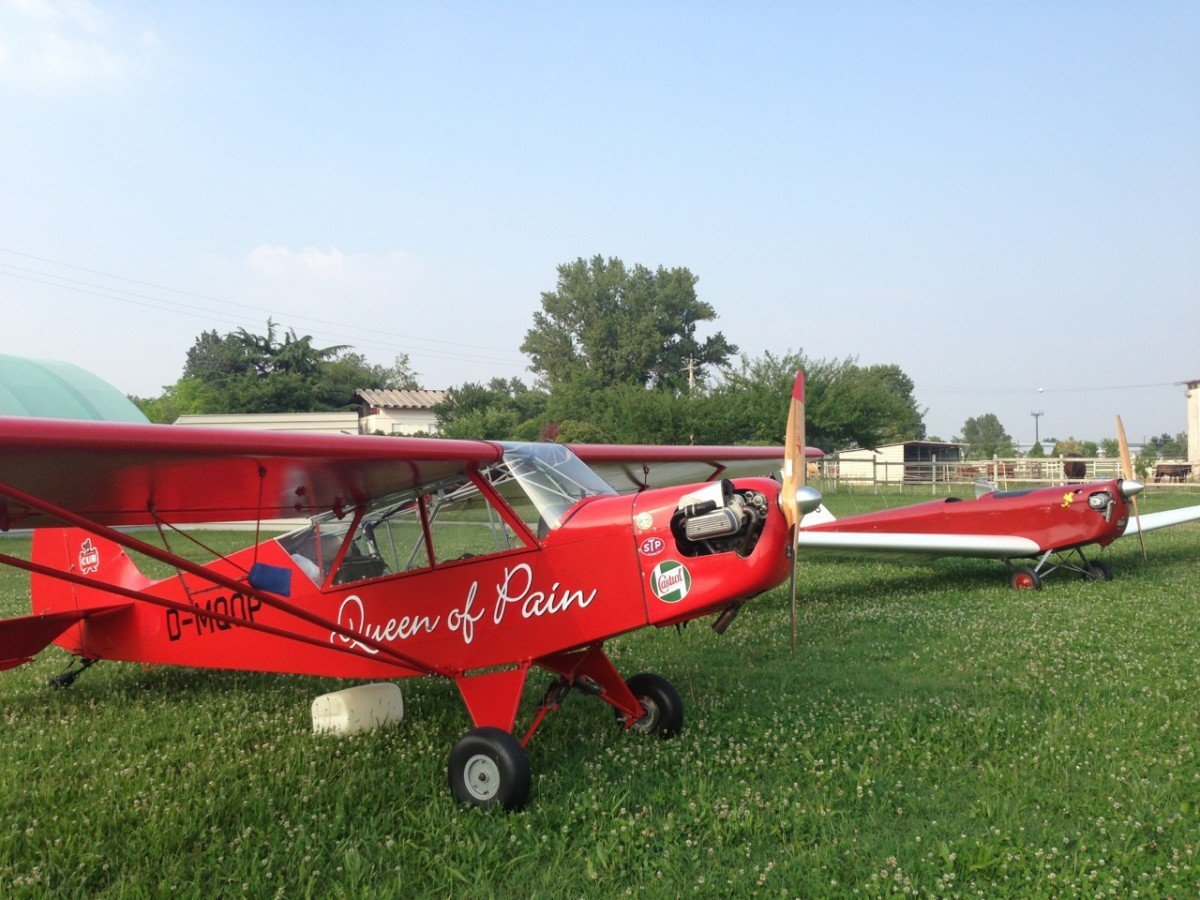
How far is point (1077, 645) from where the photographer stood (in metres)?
7.02

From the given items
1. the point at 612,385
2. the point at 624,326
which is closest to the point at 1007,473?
the point at 612,385

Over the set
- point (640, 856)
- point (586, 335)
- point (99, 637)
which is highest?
point (586, 335)

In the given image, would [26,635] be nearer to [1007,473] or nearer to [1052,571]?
[1052,571]

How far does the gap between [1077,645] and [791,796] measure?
13.9ft

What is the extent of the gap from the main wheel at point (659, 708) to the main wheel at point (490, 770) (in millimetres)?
1202

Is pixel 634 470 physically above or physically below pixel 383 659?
above

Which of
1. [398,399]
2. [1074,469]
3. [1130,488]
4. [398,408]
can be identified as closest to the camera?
[1130,488]

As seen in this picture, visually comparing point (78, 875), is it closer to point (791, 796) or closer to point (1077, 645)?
point (791, 796)

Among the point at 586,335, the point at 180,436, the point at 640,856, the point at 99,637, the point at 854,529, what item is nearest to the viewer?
the point at 640,856

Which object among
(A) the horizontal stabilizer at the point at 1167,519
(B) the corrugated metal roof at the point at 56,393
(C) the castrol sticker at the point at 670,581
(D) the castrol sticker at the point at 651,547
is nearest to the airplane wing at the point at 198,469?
(D) the castrol sticker at the point at 651,547

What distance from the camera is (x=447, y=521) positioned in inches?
206

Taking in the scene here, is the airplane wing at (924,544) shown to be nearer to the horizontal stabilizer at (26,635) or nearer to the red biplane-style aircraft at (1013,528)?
the red biplane-style aircraft at (1013,528)

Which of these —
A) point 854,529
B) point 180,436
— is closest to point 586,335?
point 854,529

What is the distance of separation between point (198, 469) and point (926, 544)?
31.1 feet
